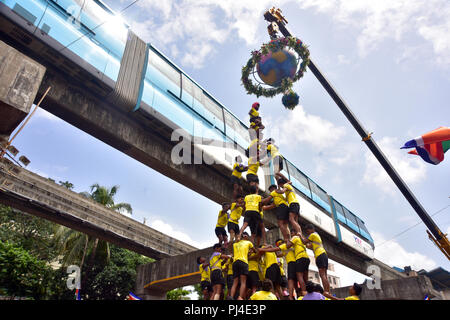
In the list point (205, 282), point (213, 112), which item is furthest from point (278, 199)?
point (213, 112)

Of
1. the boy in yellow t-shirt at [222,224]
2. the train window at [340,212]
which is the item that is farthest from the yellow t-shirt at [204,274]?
the train window at [340,212]

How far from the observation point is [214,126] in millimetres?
10320

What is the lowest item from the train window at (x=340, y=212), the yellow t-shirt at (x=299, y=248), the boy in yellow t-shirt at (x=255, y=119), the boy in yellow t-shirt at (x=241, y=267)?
the boy in yellow t-shirt at (x=241, y=267)

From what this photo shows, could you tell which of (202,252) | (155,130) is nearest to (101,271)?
(202,252)

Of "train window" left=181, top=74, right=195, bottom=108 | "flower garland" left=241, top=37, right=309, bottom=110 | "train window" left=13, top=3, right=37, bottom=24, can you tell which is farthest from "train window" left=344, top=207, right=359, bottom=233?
"train window" left=13, top=3, right=37, bottom=24

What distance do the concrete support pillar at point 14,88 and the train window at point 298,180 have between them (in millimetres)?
11191

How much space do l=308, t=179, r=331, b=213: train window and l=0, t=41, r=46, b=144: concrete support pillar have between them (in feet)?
46.6

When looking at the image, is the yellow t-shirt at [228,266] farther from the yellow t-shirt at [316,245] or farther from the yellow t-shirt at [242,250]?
the yellow t-shirt at [316,245]

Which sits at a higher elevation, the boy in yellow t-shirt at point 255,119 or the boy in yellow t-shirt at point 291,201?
the boy in yellow t-shirt at point 255,119

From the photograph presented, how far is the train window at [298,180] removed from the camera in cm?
1430

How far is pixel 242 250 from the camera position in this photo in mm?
5055
